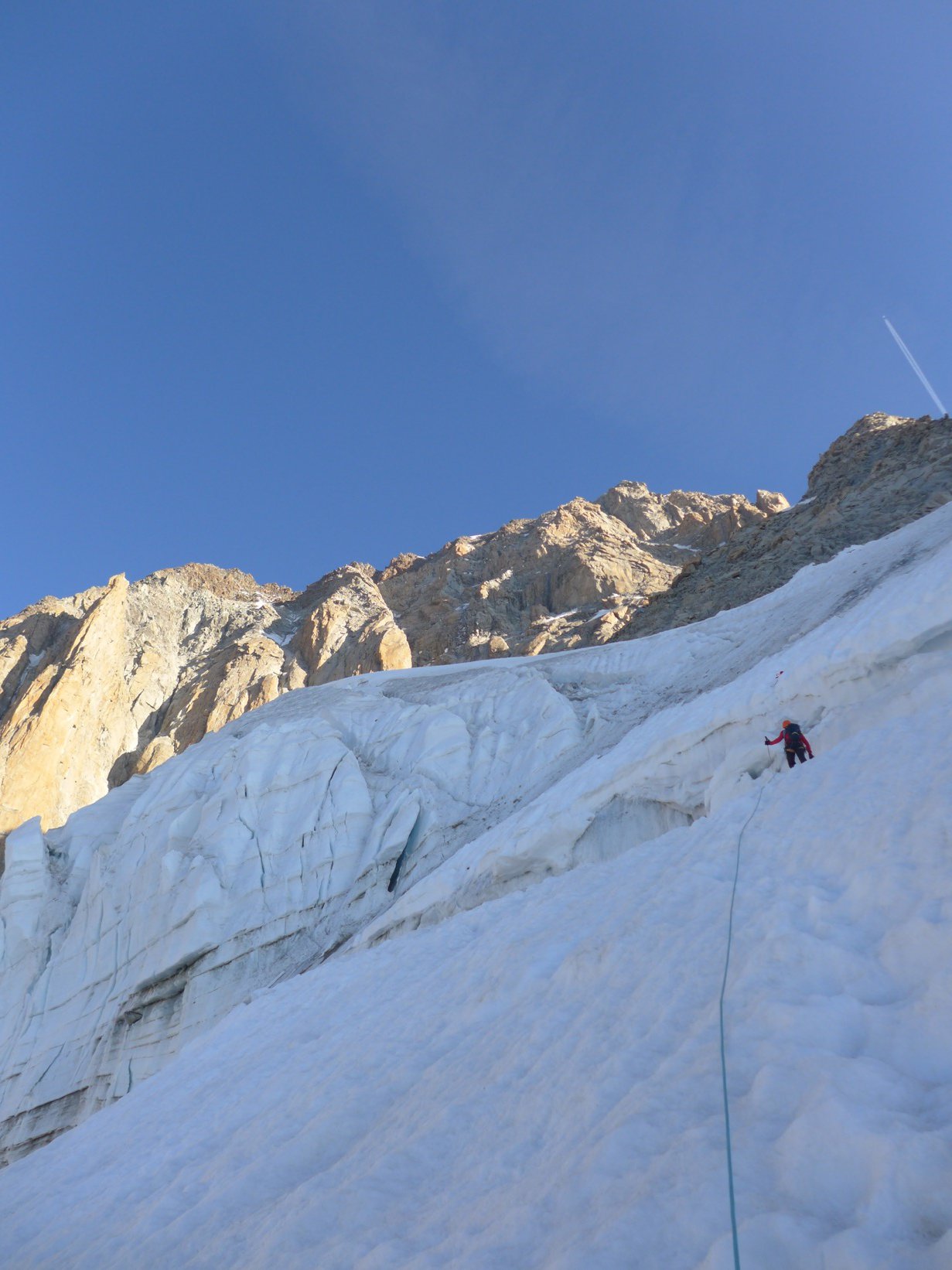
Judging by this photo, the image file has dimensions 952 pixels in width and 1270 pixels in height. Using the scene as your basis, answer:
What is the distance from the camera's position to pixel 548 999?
472 cm

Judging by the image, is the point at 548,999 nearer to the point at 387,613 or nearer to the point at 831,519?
the point at 831,519

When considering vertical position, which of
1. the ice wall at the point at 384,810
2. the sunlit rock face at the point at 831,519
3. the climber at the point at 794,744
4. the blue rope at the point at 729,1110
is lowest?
the blue rope at the point at 729,1110

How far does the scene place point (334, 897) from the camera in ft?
45.0

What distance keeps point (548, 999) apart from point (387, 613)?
5165 cm

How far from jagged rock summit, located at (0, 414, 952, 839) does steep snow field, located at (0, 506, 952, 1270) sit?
22653 millimetres

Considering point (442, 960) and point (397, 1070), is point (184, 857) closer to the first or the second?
point (442, 960)

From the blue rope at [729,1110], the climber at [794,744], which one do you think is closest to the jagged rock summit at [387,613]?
the climber at [794,744]

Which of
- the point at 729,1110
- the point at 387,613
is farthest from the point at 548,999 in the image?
the point at 387,613

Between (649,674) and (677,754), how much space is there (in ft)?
24.1

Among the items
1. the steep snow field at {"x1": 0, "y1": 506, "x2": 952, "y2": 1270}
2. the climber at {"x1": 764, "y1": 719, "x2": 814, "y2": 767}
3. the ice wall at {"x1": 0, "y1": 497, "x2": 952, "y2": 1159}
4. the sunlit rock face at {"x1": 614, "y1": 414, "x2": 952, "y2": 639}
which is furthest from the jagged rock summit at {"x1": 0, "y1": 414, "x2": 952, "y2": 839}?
the climber at {"x1": 764, "y1": 719, "x2": 814, "y2": 767}

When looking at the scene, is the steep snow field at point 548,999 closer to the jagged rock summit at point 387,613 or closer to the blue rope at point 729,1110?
the blue rope at point 729,1110

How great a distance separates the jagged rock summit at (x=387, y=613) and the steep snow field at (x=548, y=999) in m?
22.7

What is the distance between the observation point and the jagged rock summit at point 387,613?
36781 millimetres

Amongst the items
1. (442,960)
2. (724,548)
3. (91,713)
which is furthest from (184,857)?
(724,548)
